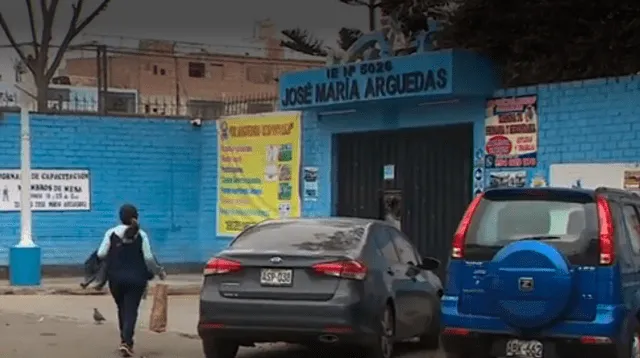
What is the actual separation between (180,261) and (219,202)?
64.0 inches

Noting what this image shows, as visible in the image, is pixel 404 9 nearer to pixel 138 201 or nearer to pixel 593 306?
pixel 138 201

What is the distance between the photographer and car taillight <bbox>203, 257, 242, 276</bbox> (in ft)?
37.1

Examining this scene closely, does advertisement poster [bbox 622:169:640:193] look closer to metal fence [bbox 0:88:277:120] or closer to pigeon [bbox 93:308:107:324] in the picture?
pigeon [bbox 93:308:107:324]

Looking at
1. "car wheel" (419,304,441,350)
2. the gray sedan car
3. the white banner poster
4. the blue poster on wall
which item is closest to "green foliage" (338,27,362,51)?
the white banner poster

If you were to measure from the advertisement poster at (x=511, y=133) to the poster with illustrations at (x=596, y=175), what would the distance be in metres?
0.53

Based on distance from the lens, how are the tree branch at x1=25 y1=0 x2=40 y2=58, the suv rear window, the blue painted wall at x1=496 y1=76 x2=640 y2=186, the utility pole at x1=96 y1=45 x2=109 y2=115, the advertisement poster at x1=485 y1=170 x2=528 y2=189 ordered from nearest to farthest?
the suv rear window
the blue painted wall at x1=496 y1=76 x2=640 y2=186
the advertisement poster at x1=485 y1=170 x2=528 y2=189
the utility pole at x1=96 y1=45 x2=109 y2=115
the tree branch at x1=25 y1=0 x2=40 y2=58

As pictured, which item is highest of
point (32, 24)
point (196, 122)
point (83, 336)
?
point (32, 24)

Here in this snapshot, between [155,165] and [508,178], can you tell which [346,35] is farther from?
[508,178]

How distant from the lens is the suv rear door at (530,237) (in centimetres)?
934

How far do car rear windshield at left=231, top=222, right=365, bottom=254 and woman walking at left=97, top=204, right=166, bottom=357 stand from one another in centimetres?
123

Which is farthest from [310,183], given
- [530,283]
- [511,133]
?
[530,283]

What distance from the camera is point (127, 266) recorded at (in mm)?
12438

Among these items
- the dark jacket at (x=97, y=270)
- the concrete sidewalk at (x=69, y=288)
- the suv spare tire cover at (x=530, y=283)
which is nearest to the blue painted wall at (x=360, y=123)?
the concrete sidewalk at (x=69, y=288)

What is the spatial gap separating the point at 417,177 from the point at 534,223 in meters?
10.2
